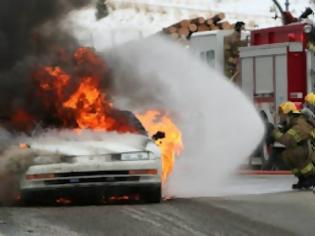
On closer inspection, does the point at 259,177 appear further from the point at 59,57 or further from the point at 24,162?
the point at 24,162

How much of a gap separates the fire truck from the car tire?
7.12 metres

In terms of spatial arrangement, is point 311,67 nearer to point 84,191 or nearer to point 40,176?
point 84,191

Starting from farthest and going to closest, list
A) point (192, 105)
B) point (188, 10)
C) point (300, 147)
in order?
point (188, 10), point (192, 105), point (300, 147)

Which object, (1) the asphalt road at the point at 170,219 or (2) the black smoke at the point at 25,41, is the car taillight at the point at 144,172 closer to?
(1) the asphalt road at the point at 170,219

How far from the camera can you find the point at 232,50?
63.7 feet

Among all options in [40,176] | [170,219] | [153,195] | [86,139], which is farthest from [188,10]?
[170,219]

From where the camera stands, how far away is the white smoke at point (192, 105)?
13.0m

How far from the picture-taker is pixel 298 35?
17188 millimetres

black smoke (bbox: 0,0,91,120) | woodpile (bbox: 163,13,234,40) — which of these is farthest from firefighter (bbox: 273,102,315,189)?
woodpile (bbox: 163,13,234,40)

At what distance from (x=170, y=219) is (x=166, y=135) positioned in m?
2.85

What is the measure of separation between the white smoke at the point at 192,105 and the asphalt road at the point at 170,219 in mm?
1771

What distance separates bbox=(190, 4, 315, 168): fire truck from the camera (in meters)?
17.0

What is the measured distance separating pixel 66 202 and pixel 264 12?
39.0 meters

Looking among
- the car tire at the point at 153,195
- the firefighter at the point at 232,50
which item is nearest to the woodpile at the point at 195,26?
the firefighter at the point at 232,50
